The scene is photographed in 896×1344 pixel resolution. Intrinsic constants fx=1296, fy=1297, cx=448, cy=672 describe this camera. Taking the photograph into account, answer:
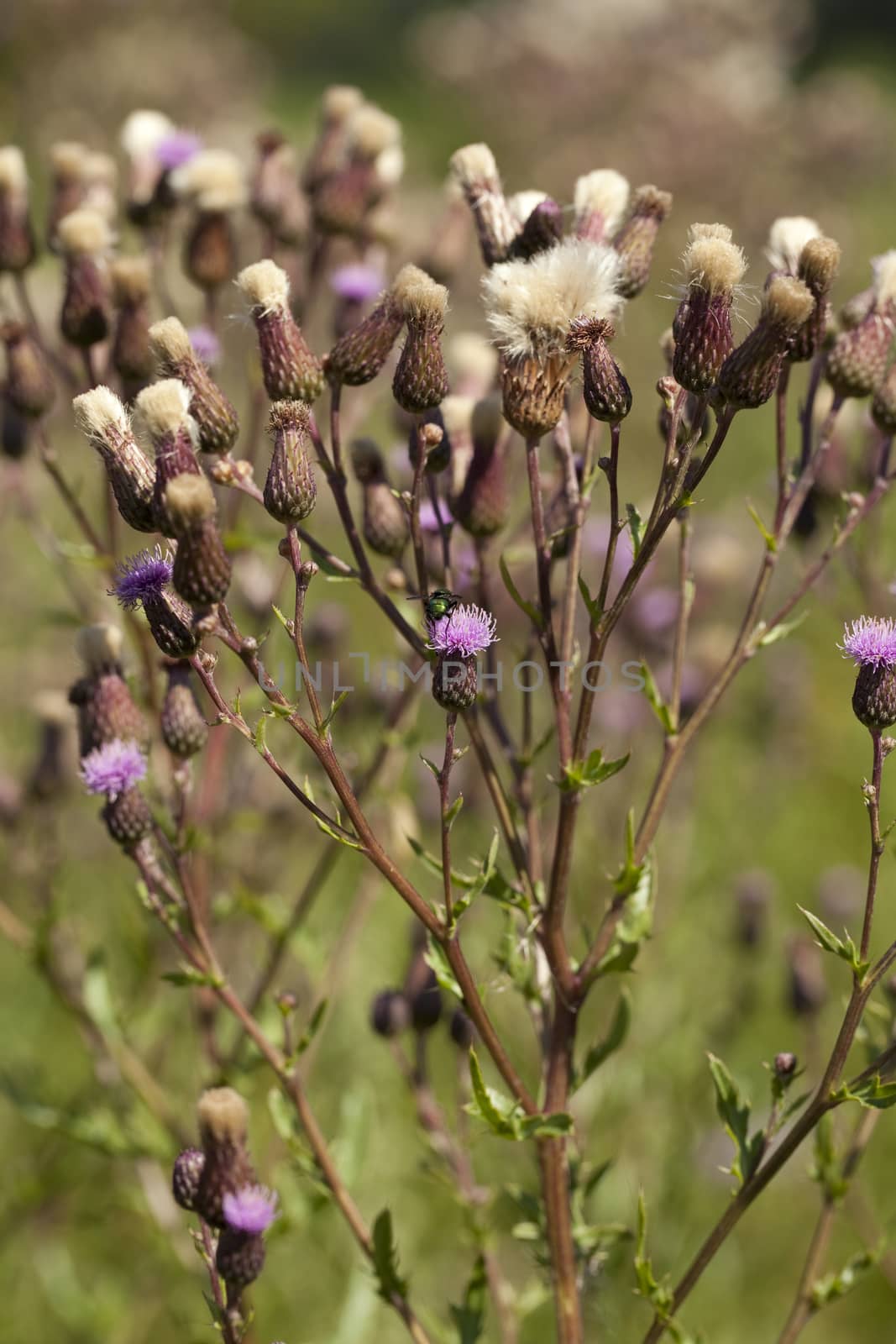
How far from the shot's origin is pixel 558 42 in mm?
10719

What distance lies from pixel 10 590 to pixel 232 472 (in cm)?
556

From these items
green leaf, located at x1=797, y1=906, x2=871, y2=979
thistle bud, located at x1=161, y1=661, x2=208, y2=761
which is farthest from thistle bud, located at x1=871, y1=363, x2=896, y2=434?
thistle bud, located at x1=161, y1=661, x2=208, y2=761

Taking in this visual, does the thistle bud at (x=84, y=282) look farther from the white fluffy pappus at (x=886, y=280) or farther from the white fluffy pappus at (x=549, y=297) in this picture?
the white fluffy pappus at (x=886, y=280)

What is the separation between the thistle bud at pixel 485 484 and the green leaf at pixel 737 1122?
107 cm

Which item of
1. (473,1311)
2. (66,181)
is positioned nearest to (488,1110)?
(473,1311)

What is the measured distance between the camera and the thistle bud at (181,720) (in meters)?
2.58

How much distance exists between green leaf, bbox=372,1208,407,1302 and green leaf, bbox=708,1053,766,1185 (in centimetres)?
64

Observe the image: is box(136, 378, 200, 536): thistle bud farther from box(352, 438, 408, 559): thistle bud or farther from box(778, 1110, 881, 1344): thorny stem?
box(778, 1110, 881, 1344): thorny stem

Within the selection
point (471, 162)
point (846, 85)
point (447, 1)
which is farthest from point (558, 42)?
point (447, 1)

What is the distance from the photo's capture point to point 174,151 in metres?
3.64

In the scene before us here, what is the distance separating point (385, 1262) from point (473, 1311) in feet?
0.67

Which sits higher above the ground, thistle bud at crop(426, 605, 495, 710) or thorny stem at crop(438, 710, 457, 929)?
thistle bud at crop(426, 605, 495, 710)

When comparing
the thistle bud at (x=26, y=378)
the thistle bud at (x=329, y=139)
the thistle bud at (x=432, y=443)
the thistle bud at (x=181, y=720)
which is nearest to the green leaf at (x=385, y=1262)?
the thistle bud at (x=181, y=720)

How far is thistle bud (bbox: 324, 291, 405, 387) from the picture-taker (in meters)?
2.31
